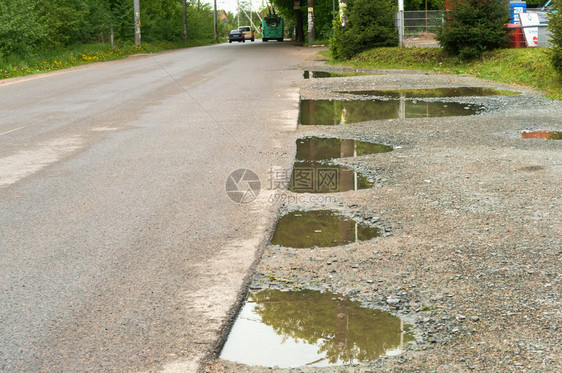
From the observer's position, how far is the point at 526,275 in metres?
5.16

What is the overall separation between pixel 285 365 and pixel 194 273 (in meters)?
1.65

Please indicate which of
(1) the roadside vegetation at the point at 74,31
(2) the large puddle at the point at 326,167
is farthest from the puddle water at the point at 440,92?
(1) the roadside vegetation at the point at 74,31

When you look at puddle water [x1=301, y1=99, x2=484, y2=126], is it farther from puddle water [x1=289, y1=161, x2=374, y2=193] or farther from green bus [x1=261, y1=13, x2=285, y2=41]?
green bus [x1=261, y1=13, x2=285, y2=41]

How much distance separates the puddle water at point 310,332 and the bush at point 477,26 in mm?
20698

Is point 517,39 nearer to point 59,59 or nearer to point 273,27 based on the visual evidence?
point 59,59

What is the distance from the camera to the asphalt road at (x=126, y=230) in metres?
4.32

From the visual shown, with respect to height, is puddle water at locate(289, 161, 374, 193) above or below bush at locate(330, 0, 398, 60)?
below

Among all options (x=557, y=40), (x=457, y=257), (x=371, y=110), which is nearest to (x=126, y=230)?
(x=457, y=257)

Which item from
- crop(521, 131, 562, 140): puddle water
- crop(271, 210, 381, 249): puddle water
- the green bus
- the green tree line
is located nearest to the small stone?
crop(271, 210, 381, 249): puddle water

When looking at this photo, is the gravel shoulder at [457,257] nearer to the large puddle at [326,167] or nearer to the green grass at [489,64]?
the large puddle at [326,167]

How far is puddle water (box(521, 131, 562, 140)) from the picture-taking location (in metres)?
10.9

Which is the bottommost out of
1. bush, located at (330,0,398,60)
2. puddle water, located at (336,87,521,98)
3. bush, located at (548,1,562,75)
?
puddle water, located at (336,87,521,98)

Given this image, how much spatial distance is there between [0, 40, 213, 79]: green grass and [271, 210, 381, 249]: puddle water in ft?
70.1

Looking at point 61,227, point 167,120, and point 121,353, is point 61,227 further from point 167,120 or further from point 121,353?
point 167,120
